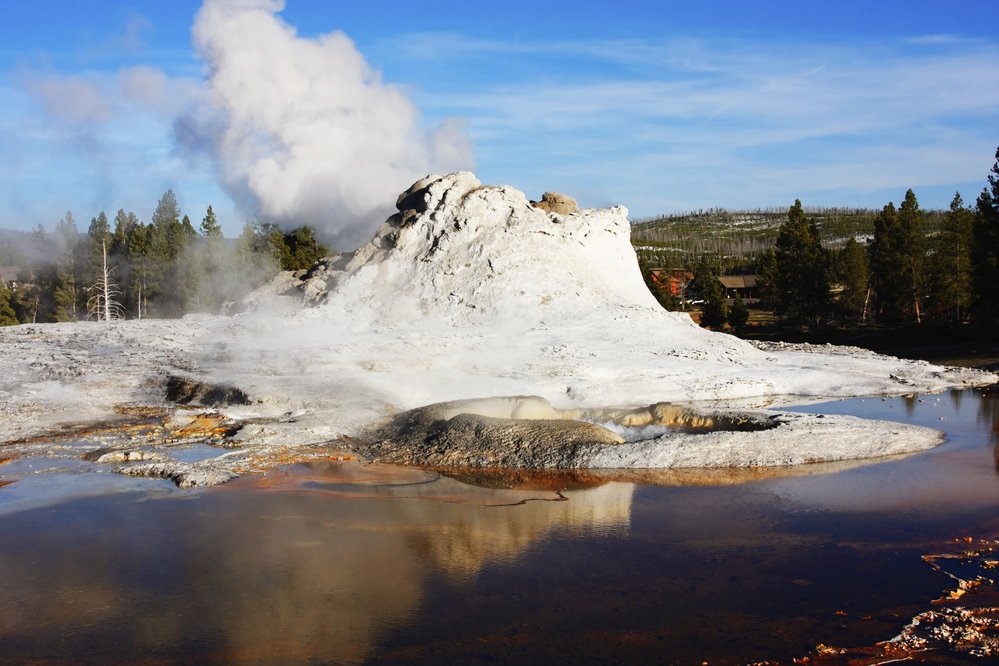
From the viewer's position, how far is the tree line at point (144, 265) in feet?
113

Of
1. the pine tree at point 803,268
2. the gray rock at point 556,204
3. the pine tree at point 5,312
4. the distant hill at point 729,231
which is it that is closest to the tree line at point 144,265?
the pine tree at point 5,312

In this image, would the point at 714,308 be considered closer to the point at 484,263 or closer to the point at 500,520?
the point at 484,263

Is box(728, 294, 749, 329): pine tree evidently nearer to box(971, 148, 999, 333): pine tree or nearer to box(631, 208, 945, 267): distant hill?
box(971, 148, 999, 333): pine tree

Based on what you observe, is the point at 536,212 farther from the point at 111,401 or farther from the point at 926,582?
the point at 926,582

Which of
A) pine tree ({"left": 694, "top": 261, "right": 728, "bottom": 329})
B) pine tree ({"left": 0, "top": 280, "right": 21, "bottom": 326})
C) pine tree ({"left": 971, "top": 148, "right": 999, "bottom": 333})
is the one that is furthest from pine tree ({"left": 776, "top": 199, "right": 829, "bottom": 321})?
pine tree ({"left": 0, "top": 280, "right": 21, "bottom": 326})

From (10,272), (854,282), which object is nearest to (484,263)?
(854,282)

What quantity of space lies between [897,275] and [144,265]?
3358 centimetres

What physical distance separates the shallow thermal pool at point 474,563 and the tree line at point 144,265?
2224 centimetres

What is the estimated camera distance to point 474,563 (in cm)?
671

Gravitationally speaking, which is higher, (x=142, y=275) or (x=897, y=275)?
(x=142, y=275)

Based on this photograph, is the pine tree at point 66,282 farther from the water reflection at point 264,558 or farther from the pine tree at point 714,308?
the water reflection at point 264,558

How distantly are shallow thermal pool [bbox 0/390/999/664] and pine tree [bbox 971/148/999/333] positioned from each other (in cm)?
2065

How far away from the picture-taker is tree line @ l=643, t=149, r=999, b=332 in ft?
94.2

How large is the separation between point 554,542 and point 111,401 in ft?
30.4
